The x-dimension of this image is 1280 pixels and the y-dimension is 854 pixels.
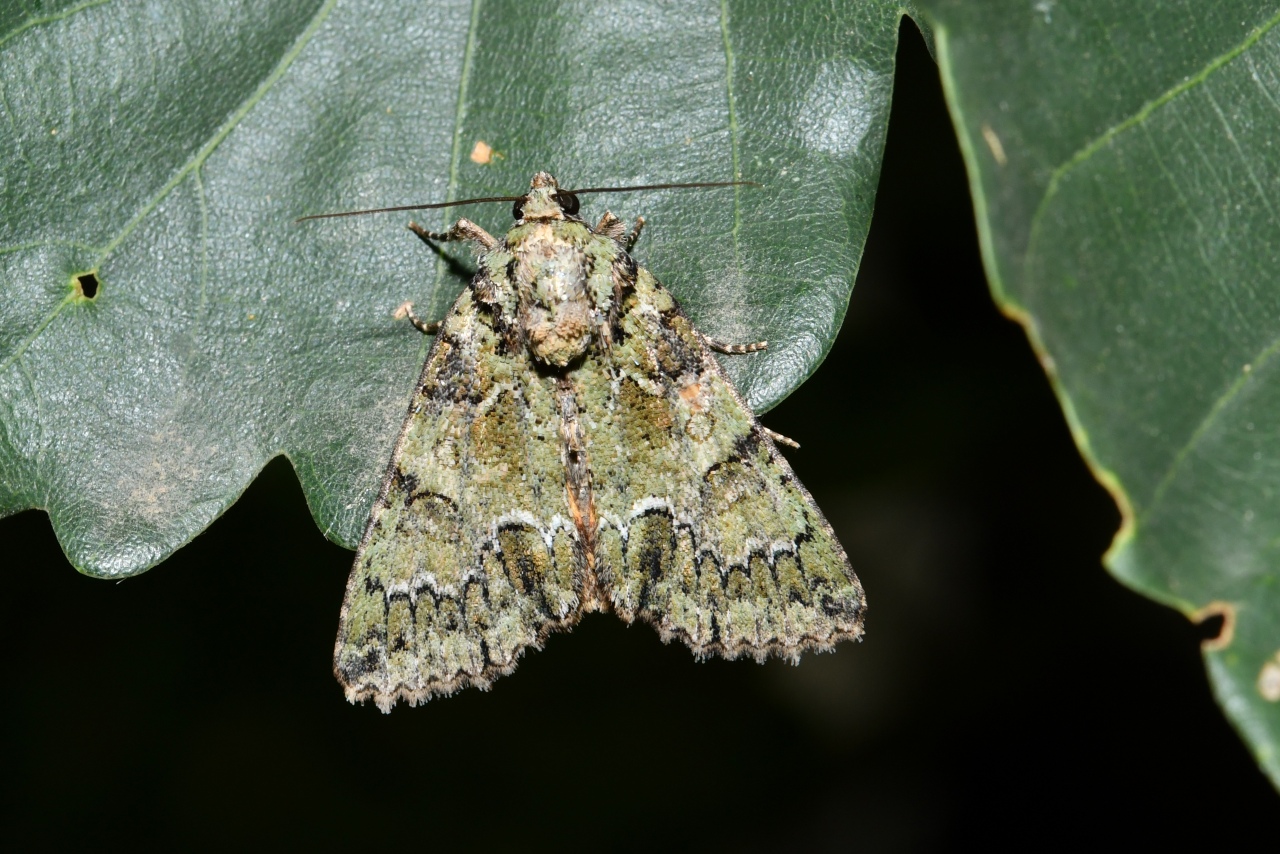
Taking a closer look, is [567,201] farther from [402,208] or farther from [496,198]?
[402,208]

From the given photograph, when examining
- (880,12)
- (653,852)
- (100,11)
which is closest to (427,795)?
(653,852)

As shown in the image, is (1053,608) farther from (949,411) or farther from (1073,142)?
(1073,142)

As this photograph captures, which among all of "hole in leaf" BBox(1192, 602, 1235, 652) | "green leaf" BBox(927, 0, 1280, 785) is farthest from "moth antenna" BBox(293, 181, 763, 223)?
"hole in leaf" BBox(1192, 602, 1235, 652)

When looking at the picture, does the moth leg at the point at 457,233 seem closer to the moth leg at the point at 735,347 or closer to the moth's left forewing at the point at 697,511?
the moth's left forewing at the point at 697,511

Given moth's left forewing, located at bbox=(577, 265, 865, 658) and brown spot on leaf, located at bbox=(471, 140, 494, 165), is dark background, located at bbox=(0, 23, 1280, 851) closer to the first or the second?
moth's left forewing, located at bbox=(577, 265, 865, 658)

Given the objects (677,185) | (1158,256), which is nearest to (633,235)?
(677,185)

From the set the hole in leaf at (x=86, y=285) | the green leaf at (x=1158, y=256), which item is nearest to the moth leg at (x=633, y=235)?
the green leaf at (x=1158, y=256)
